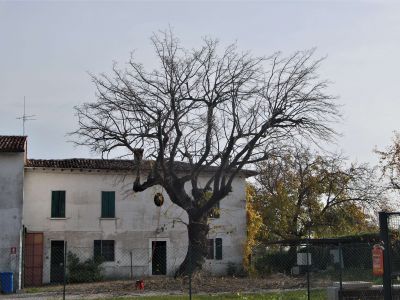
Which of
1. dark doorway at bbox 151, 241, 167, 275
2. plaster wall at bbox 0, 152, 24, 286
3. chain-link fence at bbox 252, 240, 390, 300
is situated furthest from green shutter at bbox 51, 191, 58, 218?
chain-link fence at bbox 252, 240, 390, 300

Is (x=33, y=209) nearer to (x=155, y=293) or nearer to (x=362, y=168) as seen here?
(x=155, y=293)

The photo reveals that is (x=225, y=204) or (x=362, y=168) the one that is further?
(x=362, y=168)

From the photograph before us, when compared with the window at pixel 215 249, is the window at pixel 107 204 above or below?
above

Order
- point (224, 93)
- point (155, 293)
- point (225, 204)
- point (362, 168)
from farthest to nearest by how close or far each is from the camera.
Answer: point (362, 168) < point (225, 204) < point (224, 93) < point (155, 293)

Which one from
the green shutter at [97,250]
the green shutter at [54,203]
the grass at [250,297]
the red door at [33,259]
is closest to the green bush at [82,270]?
the green shutter at [97,250]

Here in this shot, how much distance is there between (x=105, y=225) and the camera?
1556 inches

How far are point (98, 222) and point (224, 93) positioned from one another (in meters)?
14.6

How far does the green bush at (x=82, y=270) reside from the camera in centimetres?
3612

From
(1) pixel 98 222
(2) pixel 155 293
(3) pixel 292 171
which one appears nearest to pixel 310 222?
(3) pixel 292 171

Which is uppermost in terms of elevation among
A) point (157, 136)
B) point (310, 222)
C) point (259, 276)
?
point (157, 136)

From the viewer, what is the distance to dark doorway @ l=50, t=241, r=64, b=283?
121 ft

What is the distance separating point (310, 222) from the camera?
49.5 m

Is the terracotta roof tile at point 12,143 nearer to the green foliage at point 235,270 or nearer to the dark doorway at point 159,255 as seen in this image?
the dark doorway at point 159,255

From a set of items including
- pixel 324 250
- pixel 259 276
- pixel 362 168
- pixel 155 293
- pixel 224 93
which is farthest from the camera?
pixel 362 168
